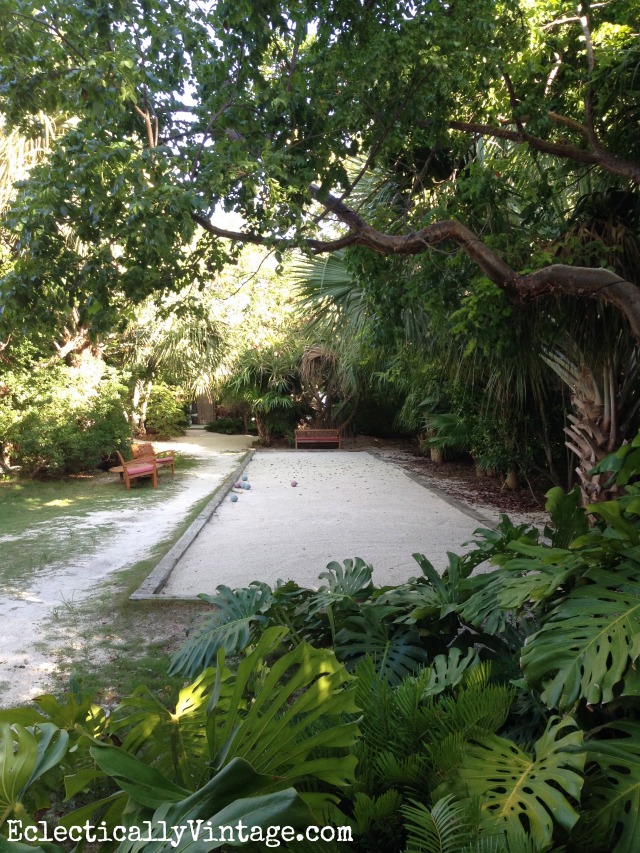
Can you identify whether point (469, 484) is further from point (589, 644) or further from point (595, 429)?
point (589, 644)

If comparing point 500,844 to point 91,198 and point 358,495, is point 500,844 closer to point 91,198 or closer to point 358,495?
point 91,198

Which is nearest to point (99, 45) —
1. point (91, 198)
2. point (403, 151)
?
point (91, 198)

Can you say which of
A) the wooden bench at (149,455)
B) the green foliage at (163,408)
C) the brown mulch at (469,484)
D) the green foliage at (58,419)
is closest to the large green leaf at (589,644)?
the brown mulch at (469,484)

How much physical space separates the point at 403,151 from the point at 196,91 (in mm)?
2288

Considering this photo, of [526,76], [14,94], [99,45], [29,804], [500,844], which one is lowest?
[29,804]

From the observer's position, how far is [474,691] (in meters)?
2.19

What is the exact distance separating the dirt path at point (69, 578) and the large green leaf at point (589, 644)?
295cm

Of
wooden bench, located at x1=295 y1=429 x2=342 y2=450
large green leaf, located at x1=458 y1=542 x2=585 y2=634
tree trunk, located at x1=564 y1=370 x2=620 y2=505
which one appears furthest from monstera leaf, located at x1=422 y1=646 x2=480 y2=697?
wooden bench, located at x1=295 y1=429 x2=342 y2=450

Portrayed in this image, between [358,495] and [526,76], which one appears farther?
[358,495]

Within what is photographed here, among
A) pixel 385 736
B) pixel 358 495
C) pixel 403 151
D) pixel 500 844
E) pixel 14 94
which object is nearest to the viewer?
pixel 500 844

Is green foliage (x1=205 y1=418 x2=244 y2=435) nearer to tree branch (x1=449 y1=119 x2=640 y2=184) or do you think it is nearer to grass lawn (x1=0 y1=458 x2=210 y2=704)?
grass lawn (x1=0 y1=458 x2=210 y2=704)

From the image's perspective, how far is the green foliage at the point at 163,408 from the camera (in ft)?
62.9

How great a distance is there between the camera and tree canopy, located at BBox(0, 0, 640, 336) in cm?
399

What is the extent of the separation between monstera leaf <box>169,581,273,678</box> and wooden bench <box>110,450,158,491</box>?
8395mm
